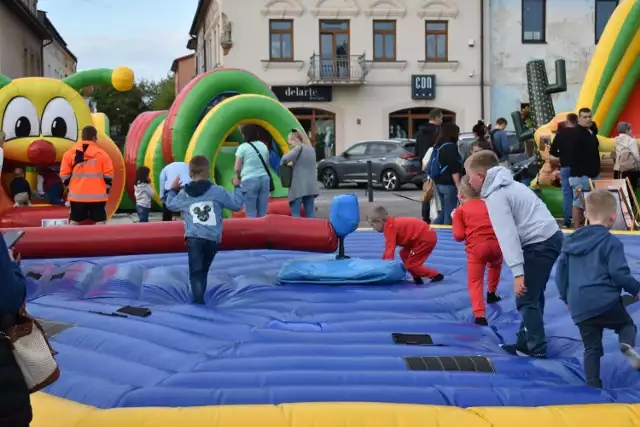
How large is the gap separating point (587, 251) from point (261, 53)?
911 inches

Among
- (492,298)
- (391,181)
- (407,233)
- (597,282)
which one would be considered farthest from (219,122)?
(391,181)

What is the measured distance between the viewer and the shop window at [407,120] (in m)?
27.3

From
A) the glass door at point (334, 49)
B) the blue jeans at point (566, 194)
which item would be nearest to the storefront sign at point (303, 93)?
the glass door at point (334, 49)

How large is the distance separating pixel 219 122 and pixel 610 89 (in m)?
5.32

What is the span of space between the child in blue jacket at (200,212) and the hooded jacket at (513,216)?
2.02 metres

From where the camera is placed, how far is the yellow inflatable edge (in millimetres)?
11172

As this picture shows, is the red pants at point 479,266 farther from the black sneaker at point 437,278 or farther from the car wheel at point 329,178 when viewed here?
the car wheel at point 329,178

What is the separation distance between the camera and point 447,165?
9.09 metres

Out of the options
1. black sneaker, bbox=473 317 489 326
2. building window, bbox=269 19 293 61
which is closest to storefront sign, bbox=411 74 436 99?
building window, bbox=269 19 293 61

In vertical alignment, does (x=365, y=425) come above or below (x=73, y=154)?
below

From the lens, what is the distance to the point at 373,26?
2667 centimetres

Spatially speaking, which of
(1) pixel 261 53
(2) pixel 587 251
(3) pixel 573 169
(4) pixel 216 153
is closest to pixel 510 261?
(2) pixel 587 251

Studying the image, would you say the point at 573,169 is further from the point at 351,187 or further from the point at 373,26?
the point at 373,26

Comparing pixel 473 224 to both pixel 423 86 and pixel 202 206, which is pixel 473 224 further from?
pixel 423 86
